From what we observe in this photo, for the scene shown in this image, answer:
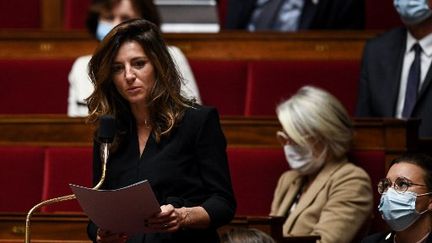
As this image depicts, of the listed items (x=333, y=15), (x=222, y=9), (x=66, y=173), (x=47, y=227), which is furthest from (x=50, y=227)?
(x=222, y=9)

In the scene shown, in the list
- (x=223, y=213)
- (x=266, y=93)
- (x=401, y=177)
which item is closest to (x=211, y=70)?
(x=266, y=93)

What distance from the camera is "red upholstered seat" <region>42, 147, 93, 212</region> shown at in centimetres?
169

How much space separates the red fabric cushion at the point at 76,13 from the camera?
92.1 inches

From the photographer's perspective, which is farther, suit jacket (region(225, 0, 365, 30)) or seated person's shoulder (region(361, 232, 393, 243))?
suit jacket (region(225, 0, 365, 30))

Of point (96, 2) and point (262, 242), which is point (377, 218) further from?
point (96, 2)

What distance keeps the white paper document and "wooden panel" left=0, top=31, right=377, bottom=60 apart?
91cm

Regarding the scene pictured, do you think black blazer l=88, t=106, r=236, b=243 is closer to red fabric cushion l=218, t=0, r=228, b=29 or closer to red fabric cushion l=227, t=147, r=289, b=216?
red fabric cushion l=227, t=147, r=289, b=216

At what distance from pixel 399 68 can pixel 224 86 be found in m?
0.31

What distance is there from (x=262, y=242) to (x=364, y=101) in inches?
24.6

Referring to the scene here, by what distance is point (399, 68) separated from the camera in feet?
5.96

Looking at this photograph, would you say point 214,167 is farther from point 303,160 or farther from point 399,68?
point 399,68

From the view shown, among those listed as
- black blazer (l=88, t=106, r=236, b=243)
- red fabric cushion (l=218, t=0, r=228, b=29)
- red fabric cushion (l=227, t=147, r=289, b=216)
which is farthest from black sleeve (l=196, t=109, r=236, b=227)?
red fabric cushion (l=218, t=0, r=228, b=29)

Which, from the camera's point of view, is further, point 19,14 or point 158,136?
point 19,14

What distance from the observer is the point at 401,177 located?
134 cm
